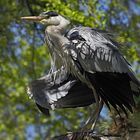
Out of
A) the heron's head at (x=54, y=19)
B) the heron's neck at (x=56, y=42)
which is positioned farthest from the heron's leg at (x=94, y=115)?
the heron's head at (x=54, y=19)

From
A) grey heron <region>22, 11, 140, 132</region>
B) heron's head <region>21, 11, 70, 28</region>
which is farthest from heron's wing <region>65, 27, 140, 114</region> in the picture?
heron's head <region>21, 11, 70, 28</region>

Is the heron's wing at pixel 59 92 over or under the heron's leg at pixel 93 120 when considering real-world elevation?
over

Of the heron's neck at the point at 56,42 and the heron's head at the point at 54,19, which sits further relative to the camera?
the heron's head at the point at 54,19

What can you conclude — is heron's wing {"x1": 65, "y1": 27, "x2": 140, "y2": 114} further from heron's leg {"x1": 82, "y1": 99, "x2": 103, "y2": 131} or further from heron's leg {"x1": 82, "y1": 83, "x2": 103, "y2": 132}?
heron's leg {"x1": 82, "y1": 99, "x2": 103, "y2": 131}

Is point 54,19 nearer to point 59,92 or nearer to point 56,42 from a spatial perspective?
point 56,42

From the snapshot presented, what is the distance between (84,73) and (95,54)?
0.79ft

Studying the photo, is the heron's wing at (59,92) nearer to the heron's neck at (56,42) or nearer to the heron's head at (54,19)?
the heron's neck at (56,42)

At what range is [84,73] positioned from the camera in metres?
5.76

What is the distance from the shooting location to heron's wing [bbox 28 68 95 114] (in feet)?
19.3

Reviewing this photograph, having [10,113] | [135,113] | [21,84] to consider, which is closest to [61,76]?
[135,113]

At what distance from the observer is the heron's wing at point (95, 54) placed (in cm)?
564

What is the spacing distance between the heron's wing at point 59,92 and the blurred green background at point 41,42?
688mm

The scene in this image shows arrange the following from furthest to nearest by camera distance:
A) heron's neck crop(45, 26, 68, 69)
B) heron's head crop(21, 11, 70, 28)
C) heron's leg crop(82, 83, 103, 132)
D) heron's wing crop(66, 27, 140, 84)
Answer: heron's head crop(21, 11, 70, 28) < heron's neck crop(45, 26, 68, 69) < heron's leg crop(82, 83, 103, 132) < heron's wing crop(66, 27, 140, 84)

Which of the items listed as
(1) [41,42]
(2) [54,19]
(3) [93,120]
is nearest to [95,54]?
(2) [54,19]
